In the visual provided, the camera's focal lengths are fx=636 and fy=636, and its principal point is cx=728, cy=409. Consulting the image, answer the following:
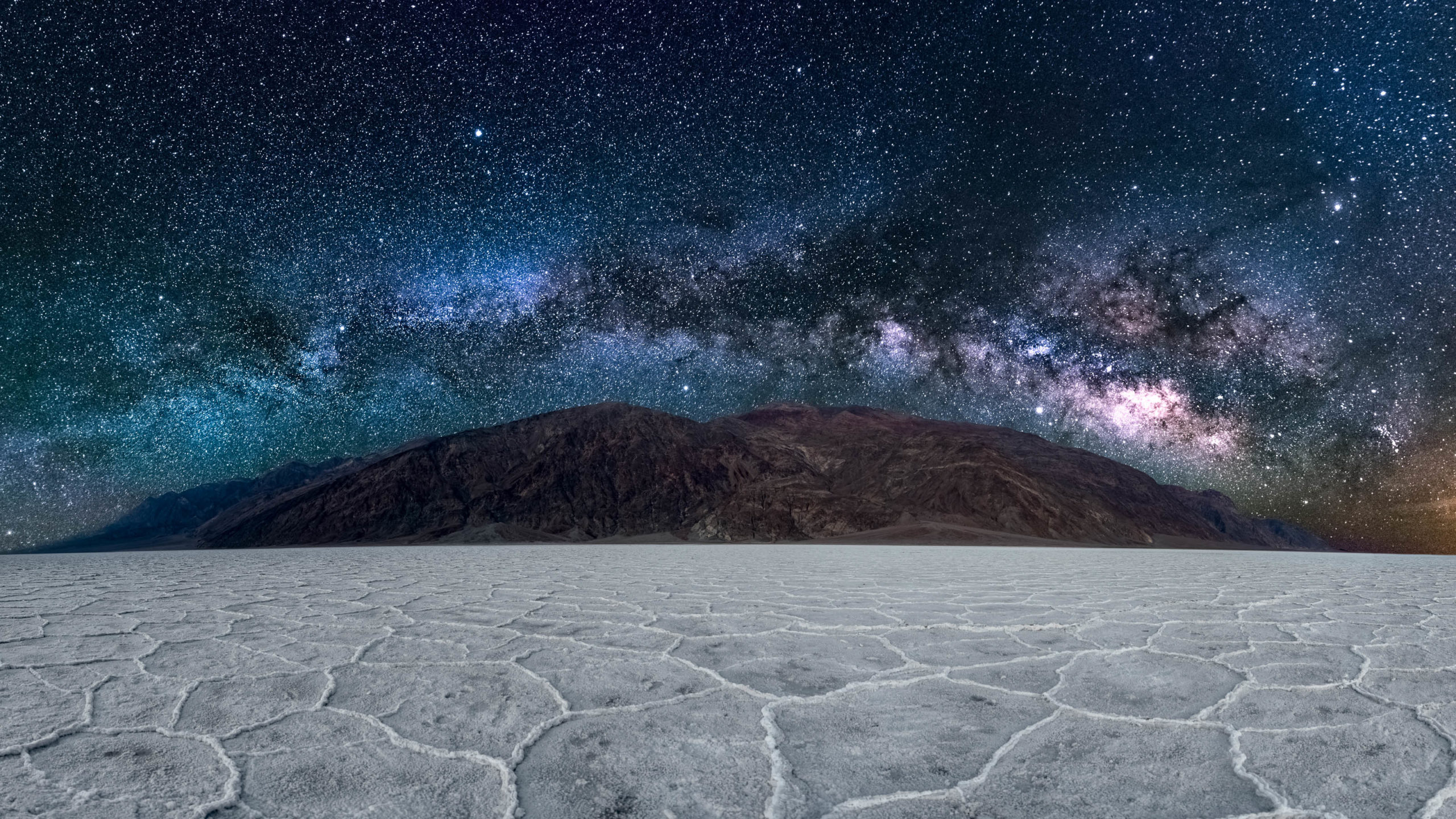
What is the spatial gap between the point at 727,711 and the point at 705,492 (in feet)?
206

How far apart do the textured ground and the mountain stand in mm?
48132

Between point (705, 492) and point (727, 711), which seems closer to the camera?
point (727, 711)

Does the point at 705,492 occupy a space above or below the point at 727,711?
above

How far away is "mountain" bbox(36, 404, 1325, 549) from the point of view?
55719 mm

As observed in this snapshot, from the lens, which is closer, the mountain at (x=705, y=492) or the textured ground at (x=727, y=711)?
the textured ground at (x=727, y=711)

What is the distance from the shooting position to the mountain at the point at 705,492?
183 ft

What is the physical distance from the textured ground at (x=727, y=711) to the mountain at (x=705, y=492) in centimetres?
4813

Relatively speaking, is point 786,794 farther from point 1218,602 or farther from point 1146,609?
point 1218,602

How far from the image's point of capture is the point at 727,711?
2.14 m

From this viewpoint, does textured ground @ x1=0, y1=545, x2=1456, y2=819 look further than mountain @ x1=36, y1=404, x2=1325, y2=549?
No

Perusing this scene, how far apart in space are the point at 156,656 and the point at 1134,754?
3815mm

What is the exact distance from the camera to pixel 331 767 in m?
1.69

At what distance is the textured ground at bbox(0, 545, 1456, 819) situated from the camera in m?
1.54

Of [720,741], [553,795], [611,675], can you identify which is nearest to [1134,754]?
[720,741]
